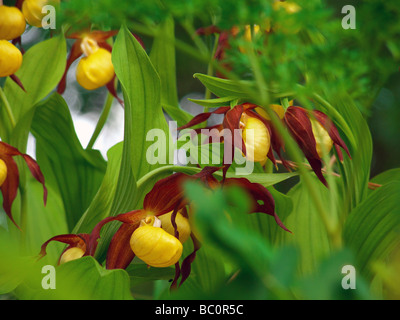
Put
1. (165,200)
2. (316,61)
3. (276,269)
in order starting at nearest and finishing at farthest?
(276,269), (316,61), (165,200)

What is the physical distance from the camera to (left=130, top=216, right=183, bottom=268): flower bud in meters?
0.47

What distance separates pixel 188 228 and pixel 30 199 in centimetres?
35

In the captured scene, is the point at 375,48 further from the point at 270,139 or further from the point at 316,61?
the point at 270,139

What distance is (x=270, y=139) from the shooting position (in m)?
0.52

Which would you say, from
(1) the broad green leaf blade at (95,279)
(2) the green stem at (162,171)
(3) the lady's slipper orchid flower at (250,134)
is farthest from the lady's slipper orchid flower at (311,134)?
(1) the broad green leaf blade at (95,279)

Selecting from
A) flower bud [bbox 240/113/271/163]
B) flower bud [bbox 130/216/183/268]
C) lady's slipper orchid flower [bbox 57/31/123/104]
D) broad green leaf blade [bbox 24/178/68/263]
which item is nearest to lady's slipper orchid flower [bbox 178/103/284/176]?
flower bud [bbox 240/113/271/163]

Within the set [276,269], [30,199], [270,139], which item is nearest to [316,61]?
[276,269]

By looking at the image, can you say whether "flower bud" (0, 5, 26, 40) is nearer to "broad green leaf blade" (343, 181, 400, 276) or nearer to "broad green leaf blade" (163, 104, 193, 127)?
"broad green leaf blade" (163, 104, 193, 127)

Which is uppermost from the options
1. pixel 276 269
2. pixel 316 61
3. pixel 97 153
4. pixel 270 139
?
pixel 97 153

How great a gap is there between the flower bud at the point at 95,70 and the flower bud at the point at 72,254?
0.24 metres

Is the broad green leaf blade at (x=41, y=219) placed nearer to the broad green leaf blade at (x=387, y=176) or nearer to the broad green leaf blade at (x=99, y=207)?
the broad green leaf blade at (x=99, y=207)

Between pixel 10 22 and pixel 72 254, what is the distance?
0.97 feet

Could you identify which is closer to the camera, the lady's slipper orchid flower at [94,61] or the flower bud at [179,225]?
the flower bud at [179,225]

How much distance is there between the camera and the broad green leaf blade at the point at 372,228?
0.51 meters
